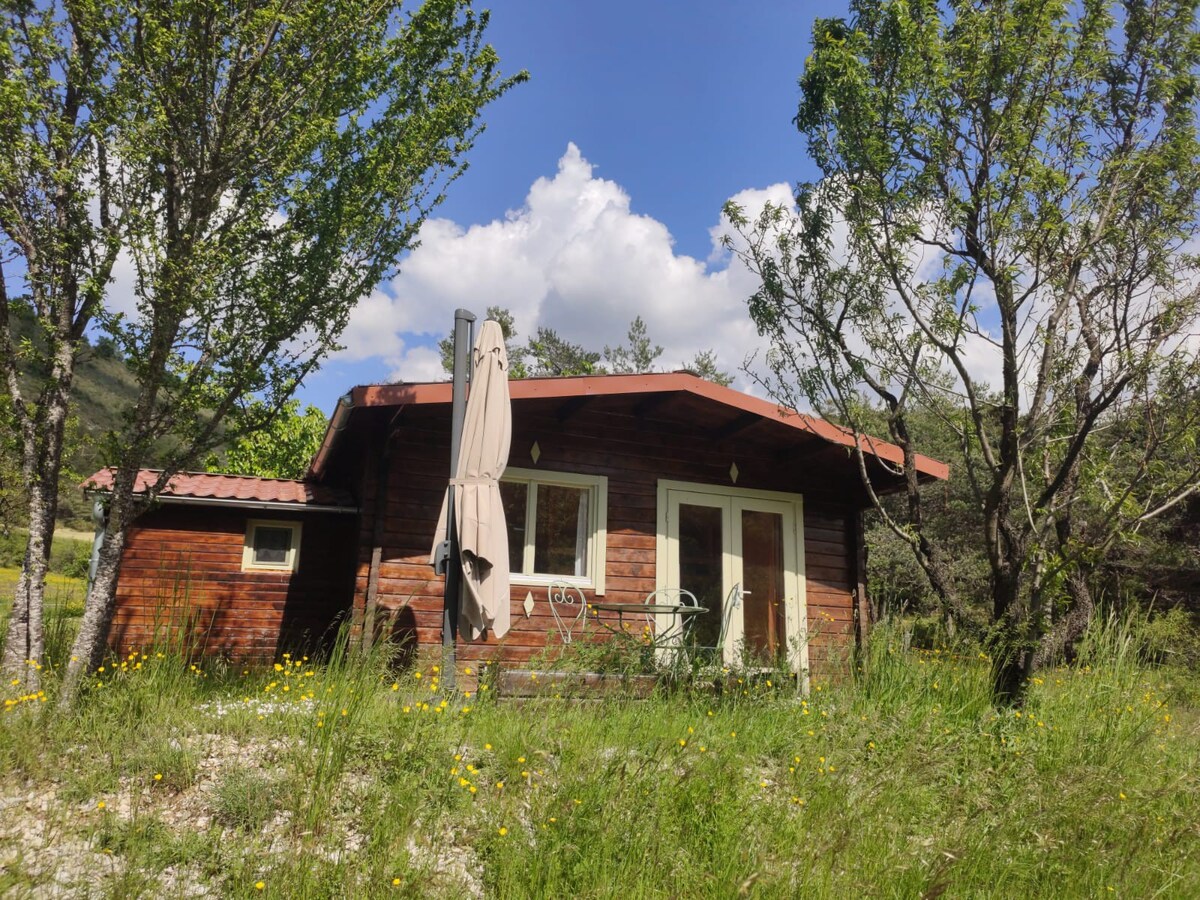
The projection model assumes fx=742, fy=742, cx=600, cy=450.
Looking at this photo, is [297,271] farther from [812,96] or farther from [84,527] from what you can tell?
[84,527]

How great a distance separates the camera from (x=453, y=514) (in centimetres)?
492

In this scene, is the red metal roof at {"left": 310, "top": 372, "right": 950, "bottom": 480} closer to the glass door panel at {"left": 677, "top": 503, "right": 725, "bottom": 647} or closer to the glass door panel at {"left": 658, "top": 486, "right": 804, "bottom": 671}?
the glass door panel at {"left": 658, "top": 486, "right": 804, "bottom": 671}

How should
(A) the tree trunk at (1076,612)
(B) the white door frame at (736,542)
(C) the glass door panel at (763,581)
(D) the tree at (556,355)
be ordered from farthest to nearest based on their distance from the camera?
(D) the tree at (556,355) < (A) the tree trunk at (1076,612) < (C) the glass door panel at (763,581) < (B) the white door frame at (736,542)

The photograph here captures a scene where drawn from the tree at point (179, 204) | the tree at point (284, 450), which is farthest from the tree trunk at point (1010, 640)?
the tree at point (284, 450)

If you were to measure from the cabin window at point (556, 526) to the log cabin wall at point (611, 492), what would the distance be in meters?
0.11

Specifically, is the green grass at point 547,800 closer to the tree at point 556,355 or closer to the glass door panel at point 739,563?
the glass door panel at point 739,563

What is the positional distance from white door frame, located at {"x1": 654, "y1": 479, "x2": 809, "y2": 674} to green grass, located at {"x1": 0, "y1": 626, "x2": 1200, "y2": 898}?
275 cm

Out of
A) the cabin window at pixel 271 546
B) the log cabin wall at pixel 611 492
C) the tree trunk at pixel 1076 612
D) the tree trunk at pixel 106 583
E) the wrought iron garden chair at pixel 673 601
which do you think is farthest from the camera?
the tree trunk at pixel 1076 612

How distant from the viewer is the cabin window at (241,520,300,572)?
326 inches

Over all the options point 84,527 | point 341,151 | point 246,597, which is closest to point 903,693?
point 341,151

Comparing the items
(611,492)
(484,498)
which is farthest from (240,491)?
(484,498)

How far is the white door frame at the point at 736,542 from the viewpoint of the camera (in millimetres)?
7480

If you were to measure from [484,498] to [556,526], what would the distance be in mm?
2481

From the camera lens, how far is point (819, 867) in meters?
2.87
